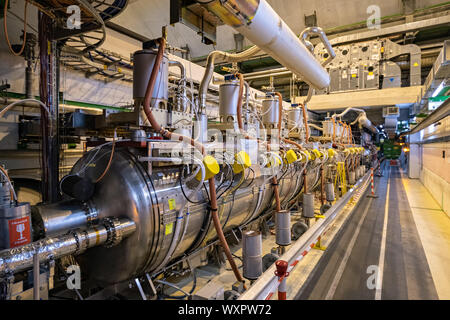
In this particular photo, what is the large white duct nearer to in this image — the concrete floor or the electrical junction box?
the electrical junction box

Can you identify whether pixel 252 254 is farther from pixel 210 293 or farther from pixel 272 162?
pixel 272 162

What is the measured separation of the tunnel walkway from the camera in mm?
2549

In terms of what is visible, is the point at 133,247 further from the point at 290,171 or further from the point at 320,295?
the point at 290,171

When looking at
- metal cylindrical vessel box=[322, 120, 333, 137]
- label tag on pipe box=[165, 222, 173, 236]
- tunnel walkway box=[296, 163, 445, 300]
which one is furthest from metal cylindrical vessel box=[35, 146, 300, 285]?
metal cylindrical vessel box=[322, 120, 333, 137]

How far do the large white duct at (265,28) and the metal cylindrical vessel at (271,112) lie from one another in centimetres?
107

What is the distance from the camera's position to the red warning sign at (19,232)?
1307 millimetres

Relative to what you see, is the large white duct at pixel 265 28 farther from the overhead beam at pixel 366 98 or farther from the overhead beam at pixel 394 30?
the overhead beam at pixel 394 30

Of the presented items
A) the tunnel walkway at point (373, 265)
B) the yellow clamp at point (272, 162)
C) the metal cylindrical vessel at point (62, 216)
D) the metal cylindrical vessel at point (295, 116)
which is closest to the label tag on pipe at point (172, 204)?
the metal cylindrical vessel at point (62, 216)

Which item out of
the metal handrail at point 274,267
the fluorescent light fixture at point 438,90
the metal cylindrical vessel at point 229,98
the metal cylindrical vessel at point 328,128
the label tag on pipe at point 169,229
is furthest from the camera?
the metal cylindrical vessel at point 328,128

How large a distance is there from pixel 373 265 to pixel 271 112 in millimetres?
2190

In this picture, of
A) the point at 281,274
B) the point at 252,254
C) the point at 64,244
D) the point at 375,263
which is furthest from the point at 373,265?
the point at 64,244

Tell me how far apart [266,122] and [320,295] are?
2.12 m

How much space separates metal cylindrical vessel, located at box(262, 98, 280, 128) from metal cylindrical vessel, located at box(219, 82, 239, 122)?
900 millimetres

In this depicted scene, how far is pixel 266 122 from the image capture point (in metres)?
3.61
